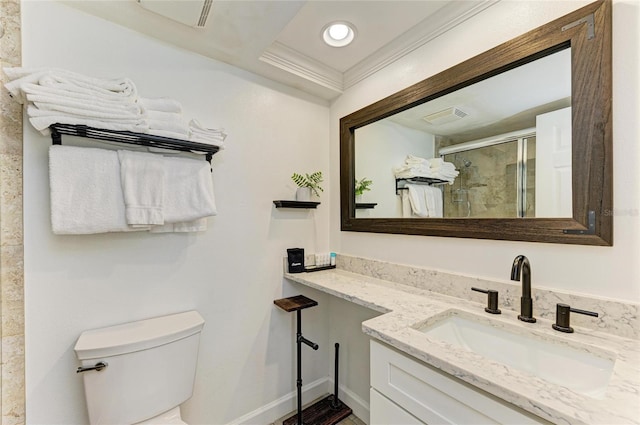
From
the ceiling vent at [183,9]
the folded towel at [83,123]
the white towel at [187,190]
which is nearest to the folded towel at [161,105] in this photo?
the folded towel at [83,123]

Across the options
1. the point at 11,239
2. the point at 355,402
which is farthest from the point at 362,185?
the point at 11,239

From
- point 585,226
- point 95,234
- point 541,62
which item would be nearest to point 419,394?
point 585,226

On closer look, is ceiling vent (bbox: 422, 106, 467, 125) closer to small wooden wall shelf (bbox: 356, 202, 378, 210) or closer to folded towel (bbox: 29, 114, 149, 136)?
small wooden wall shelf (bbox: 356, 202, 378, 210)

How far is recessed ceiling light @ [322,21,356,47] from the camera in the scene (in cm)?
141

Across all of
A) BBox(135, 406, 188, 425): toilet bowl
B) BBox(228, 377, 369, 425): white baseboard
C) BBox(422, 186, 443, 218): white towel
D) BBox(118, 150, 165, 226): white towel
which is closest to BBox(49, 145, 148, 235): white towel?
BBox(118, 150, 165, 226): white towel

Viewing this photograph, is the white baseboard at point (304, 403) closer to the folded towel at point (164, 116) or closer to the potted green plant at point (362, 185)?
the potted green plant at point (362, 185)

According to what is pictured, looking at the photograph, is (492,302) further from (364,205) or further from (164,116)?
(164,116)

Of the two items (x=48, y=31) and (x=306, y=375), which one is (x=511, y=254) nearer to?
(x=306, y=375)

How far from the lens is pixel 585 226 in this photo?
0.93m

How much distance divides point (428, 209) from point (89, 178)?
155cm

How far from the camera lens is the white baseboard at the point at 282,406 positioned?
1581 mm

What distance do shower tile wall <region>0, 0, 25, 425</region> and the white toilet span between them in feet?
0.73

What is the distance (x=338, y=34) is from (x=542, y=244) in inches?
55.3

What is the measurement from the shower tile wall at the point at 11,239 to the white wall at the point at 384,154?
1.64 meters
